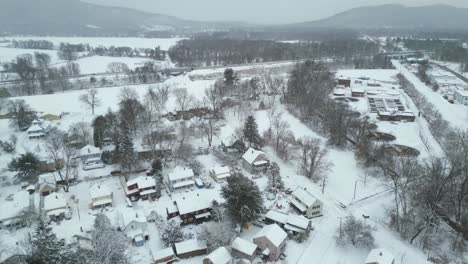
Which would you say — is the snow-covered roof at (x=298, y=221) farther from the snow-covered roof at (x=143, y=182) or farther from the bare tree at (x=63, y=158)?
the bare tree at (x=63, y=158)

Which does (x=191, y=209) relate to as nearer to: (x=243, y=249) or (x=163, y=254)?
(x=163, y=254)

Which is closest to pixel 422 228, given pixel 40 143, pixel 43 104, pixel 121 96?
pixel 40 143

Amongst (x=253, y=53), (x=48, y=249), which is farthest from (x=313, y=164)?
(x=253, y=53)

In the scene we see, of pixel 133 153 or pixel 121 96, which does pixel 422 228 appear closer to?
pixel 133 153

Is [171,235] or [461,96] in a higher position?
[461,96]

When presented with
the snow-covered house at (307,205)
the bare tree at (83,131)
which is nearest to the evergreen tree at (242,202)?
the snow-covered house at (307,205)

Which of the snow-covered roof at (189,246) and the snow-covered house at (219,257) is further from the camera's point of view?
the snow-covered roof at (189,246)

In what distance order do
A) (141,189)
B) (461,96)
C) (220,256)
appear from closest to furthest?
(220,256) < (141,189) < (461,96)
